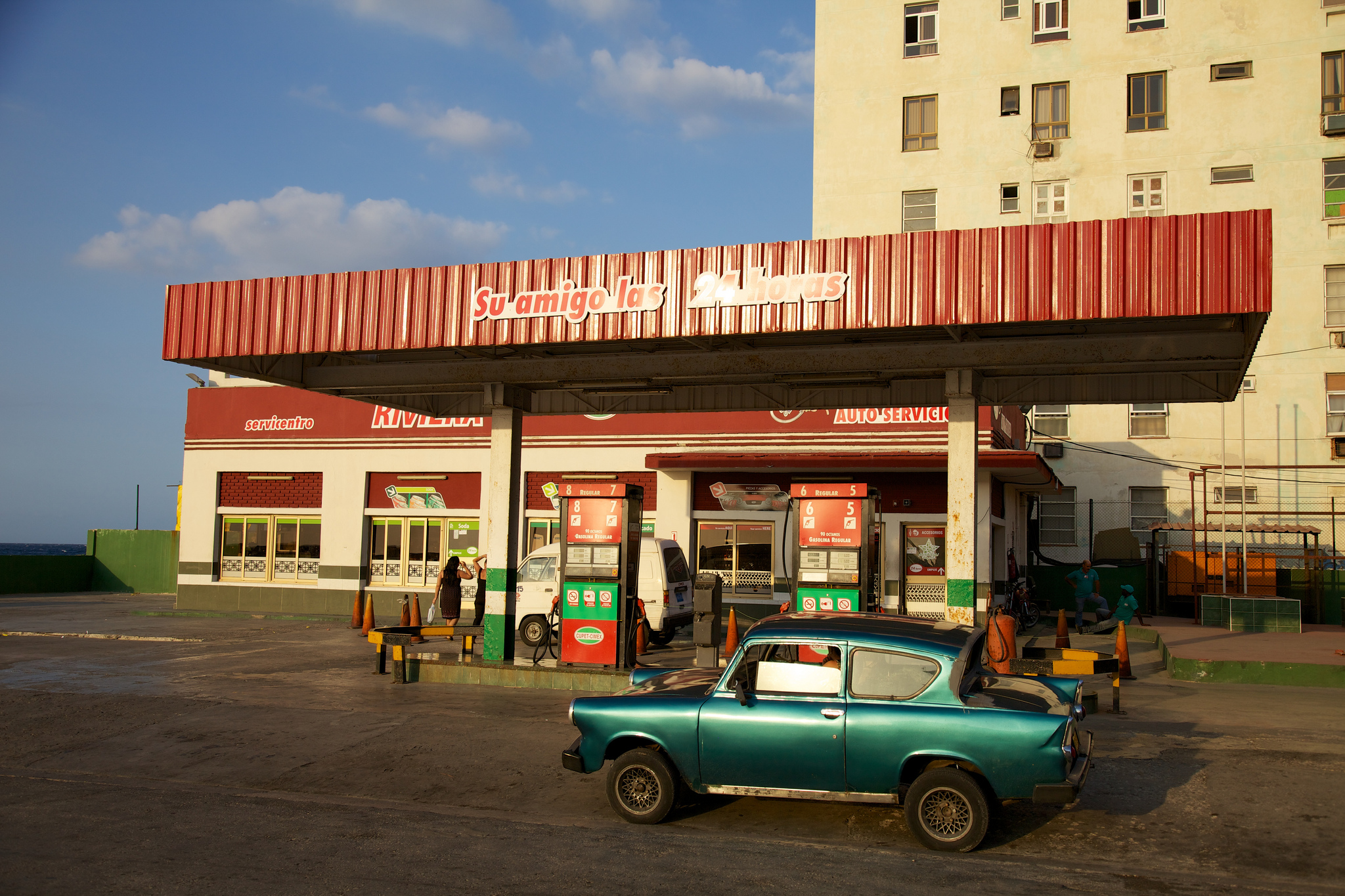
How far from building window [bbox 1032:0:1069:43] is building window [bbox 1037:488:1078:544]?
16.0 m

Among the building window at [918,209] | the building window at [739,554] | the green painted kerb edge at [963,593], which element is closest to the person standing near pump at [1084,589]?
the building window at [739,554]

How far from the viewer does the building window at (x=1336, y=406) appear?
31125 millimetres

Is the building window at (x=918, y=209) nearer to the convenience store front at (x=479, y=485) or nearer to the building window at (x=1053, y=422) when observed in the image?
the building window at (x=1053, y=422)

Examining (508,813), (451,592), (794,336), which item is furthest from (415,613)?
(508,813)

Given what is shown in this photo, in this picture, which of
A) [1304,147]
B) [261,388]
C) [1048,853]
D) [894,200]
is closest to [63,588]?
[261,388]

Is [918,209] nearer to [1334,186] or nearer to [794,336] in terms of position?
[1334,186]

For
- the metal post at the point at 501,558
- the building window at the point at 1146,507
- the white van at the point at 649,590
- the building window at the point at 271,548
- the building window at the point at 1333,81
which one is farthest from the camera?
the building window at the point at 1146,507

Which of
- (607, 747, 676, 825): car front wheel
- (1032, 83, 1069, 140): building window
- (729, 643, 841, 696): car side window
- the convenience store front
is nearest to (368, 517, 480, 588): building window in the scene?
the convenience store front

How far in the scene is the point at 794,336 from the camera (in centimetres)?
1345

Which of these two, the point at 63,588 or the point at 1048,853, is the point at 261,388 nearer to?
the point at 63,588

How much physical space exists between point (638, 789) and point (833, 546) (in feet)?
27.2

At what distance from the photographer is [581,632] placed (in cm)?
1447

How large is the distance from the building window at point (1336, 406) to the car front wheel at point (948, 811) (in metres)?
30.9

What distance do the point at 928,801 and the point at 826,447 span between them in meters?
16.4
